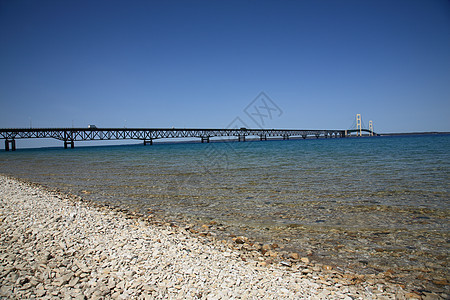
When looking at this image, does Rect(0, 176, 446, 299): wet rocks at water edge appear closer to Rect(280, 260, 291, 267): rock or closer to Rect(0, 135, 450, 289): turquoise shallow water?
Rect(280, 260, 291, 267): rock

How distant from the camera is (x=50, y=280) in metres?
3.38

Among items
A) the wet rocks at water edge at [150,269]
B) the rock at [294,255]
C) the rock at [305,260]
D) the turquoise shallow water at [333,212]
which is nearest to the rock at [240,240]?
the wet rocks at water edge at [150,269]

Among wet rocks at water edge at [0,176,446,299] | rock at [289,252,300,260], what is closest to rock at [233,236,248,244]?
wet rocks at water edge at [0,176,446,299]

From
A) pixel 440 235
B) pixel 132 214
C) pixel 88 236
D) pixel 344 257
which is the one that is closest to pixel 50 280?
pixel 88 236

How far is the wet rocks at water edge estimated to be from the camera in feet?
10.1

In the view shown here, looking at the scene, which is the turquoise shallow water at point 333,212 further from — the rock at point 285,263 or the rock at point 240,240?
the rock at point 285,263

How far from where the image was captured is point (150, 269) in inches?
140

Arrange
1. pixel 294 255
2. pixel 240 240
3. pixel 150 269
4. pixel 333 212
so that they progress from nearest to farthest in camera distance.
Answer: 1. pixel 150 269
2. pixel 294 255
3. pixel 240 240
4. pixel 333 212

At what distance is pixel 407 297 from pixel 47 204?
864 centimetres

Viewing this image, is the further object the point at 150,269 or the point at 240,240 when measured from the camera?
the point at 240,240

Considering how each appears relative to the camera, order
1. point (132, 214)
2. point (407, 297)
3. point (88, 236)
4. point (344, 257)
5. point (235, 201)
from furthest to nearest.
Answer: point (235, 201), point (132, 214), point (88, 236), point (344, 257), point (407, 297)

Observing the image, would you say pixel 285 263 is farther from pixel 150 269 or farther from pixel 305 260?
pixel 150 269

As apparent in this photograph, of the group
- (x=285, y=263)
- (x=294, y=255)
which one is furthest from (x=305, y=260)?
(x=285, y=263)

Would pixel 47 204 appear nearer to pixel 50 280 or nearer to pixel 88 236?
pixel 88 236
